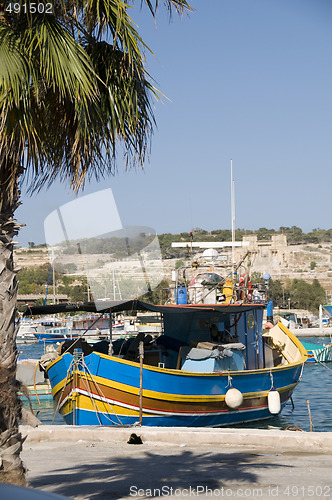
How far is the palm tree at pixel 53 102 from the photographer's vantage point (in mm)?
6430

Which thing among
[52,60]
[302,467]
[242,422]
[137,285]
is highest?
[52,60]

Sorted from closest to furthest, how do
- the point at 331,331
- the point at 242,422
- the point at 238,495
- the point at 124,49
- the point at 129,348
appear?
the point at 124,49
the point at 238,495
the point at 129,348
the point at 242,422
the point at 331,331

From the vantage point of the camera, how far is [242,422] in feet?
64.5

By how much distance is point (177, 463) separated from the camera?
9.68 metres

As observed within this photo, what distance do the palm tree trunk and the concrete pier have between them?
129cm

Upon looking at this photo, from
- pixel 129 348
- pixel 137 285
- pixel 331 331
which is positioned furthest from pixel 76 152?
pixel 331 331

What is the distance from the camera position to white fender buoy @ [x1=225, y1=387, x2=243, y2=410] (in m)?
17.9

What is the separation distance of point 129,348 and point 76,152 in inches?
458

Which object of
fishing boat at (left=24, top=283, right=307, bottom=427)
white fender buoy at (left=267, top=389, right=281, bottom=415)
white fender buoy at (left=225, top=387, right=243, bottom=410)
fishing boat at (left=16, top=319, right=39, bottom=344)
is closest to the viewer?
fishing boat at (left=24, top=283, right=307, bottom=427)

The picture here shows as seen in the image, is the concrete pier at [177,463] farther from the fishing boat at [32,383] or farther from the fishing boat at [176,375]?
the fishing boat at [32,383]

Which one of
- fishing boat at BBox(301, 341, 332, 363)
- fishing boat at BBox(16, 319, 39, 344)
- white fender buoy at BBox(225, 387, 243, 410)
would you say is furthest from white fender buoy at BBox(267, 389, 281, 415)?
fishing boat at BBox(16, 319, 39, 344)

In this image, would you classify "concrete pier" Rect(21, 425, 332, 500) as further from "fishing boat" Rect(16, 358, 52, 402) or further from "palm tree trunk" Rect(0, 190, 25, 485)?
"fishing boat" Rect(16, 358, 52, 402)

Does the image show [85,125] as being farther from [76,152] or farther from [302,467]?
[302,467]

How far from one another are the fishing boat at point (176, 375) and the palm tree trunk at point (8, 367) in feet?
26.9
